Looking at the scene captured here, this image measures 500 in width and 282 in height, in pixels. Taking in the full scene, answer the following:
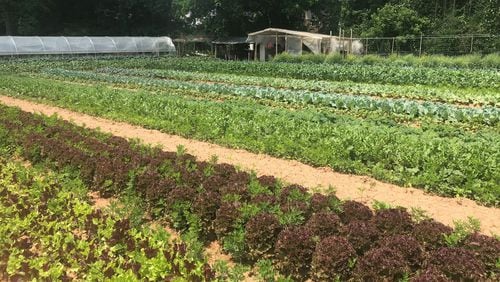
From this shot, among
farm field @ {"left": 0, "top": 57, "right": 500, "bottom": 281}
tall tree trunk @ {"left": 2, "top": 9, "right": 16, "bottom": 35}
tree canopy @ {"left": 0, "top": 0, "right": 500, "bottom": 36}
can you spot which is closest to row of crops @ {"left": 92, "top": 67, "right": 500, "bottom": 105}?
farm field @ {"left": 0, "top": 57, "right": 500, "bottom": 281}

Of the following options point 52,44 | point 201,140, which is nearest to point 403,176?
point 201,140

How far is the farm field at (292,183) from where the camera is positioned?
13.9 feet

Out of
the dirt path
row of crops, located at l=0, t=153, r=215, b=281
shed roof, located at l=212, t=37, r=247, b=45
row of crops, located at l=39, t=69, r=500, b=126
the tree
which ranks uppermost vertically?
the tree

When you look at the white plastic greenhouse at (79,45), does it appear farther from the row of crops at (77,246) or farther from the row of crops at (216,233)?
the row of crops at (77,246)

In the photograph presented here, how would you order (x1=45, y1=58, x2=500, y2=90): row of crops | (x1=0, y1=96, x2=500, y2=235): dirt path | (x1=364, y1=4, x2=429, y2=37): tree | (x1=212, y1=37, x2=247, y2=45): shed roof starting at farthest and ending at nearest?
(x1=212, y1=37, x2=247, y2=45): shed roof < (x1=364, y1=4, x2=429, y2=37): tree < (x1=45, y1=58, x2=500, y2=90): row of crops < (x1=0, y1=96, x2=500, y2=235): dirt path

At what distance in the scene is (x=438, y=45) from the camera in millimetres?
33312

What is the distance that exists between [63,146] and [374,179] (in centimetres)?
572

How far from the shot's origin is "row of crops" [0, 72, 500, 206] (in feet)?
23.1

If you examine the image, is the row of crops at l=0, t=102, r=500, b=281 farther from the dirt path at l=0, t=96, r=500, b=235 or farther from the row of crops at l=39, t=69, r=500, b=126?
the row of crops at l=39, t=69, r=500, b=126

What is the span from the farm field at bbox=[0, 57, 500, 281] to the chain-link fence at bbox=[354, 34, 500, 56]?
62.7 feet

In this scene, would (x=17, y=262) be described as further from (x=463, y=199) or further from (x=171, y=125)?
(x=171, y=125)

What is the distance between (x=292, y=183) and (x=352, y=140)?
1.85 m

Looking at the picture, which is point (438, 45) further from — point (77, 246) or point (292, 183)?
point (77, 246)

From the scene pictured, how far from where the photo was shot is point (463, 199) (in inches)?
264
